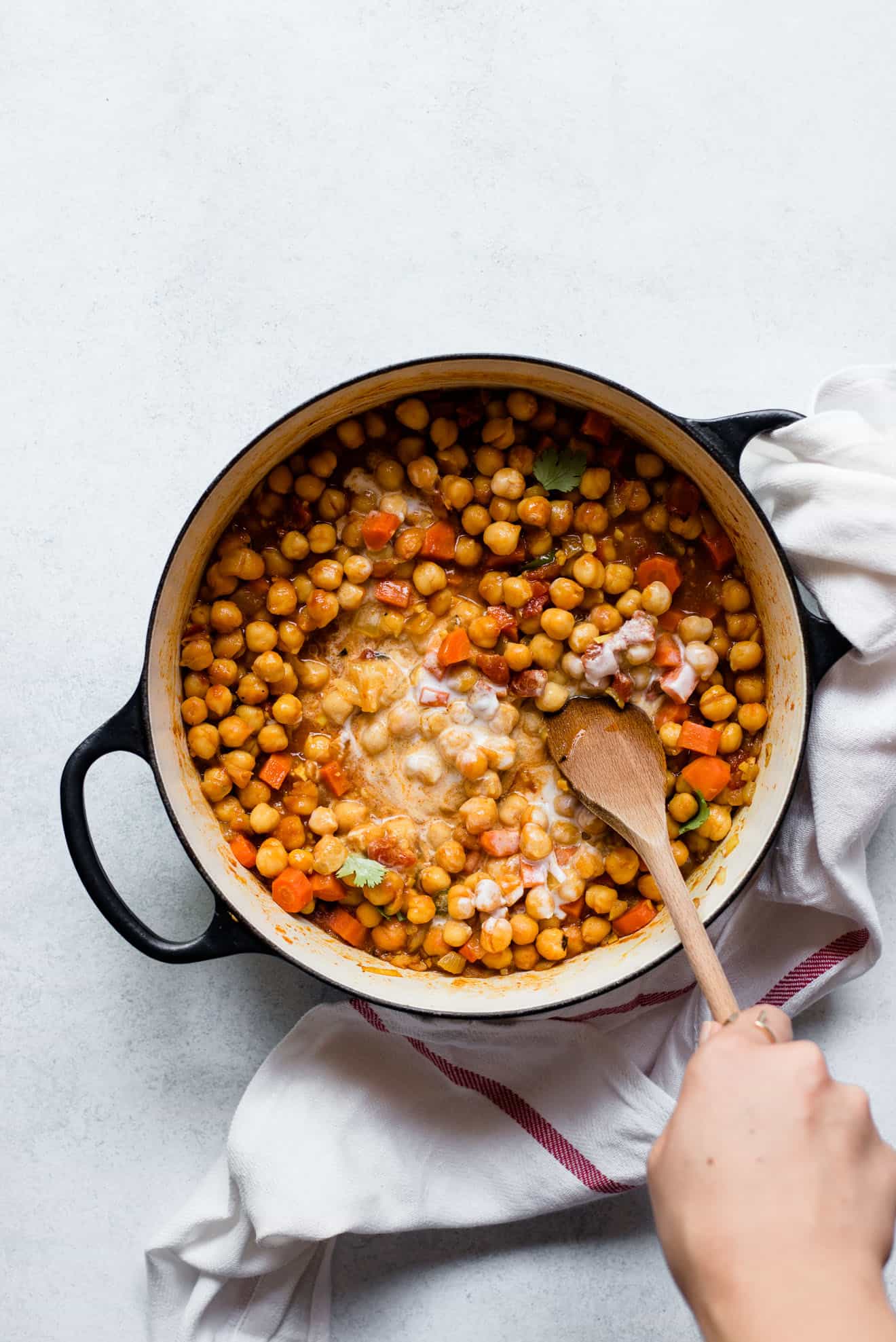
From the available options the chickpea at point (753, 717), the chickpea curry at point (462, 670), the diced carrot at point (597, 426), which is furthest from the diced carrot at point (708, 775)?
the diced carrot at point (597, 426)

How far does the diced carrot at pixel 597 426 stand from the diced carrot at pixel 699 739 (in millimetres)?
746

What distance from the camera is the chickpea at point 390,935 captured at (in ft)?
9.25

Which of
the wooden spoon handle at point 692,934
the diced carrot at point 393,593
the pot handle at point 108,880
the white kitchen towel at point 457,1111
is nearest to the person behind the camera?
the wooden spoon handle at point 692,934

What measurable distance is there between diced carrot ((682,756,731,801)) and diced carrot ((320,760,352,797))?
33.2 inches

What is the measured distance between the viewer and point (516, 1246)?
2.95 metres

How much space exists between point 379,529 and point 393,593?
6.4 inches

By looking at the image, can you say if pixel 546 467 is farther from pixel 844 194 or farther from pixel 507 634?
pixel 844 194

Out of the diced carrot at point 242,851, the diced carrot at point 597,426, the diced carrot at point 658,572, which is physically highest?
the diced carrot at point 597,426

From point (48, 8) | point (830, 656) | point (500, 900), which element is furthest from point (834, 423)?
point (48, 8)

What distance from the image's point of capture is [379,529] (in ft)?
9.15

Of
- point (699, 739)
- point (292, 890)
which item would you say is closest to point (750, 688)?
point (699, 739)

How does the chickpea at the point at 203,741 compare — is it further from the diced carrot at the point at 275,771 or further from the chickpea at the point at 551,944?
the chickpea at the point at 551,944

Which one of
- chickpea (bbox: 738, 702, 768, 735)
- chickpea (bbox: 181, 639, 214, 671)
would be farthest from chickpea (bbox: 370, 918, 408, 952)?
chickpea (bbox: 738, 702, 768, 735)

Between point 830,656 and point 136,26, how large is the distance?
7.67 feet
